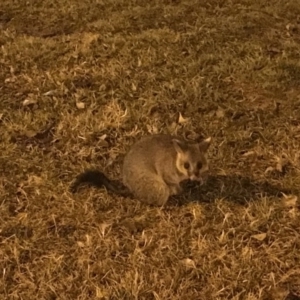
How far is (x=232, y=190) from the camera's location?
469 cm

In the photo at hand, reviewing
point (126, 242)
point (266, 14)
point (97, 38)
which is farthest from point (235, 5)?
point (126, 242)

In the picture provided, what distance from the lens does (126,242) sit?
4211 mm

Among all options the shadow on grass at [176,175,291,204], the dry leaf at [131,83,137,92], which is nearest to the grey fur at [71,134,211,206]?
the shadow on grass at [176,175,291,204]

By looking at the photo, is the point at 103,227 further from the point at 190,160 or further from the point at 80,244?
the point at 190,160

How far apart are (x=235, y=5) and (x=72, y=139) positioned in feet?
12.3

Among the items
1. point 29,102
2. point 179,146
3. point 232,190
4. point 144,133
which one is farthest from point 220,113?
point 29,102

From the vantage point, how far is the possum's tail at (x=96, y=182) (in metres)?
4.61

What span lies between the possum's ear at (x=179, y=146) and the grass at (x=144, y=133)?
45 cm

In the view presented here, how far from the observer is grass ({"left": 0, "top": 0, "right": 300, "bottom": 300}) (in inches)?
155

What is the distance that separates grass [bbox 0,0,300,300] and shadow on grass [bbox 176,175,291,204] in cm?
1

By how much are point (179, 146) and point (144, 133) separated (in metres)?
1.25

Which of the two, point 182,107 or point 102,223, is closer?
point 102,223

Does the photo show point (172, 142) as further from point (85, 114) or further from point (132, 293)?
point (85, 114)

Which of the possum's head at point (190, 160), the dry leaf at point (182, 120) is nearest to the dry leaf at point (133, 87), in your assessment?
the dry leaf at point (182, 120)
